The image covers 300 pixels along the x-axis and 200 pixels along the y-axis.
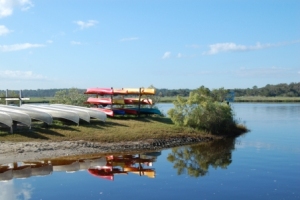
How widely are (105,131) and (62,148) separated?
3959mm

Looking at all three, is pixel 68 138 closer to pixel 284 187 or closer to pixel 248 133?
pixel 284 187

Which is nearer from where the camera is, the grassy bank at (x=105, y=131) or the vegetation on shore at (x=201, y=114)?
the grassy bank at (x=105, y=131)

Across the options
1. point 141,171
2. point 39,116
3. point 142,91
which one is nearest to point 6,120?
point 39,116

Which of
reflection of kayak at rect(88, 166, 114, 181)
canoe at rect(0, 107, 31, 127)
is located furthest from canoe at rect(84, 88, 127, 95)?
reflection of kayak at rect(88, 166, 114, 181)

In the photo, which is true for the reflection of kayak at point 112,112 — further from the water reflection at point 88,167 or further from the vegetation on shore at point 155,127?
the water reflection at point 88,167

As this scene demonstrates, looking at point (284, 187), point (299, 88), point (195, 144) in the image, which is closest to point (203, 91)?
point (195, 144)

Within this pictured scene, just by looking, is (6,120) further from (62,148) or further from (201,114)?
(201,114)

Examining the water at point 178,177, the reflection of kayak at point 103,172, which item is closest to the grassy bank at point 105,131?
the water at point 178,177

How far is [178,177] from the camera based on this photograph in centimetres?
1602

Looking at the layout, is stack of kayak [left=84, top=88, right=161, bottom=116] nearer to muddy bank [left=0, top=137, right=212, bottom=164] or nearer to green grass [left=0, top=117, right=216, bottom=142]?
green grass [left=0, top=117, right=216, bottom=142]

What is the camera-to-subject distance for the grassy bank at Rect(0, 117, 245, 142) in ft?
70.5

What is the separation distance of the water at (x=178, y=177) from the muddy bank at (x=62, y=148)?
3.12 ft

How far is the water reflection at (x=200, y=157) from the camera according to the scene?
17812mm

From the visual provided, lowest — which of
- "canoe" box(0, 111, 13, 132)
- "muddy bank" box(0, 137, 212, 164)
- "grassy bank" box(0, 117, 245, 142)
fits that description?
"muddy bank" box(0, 137, 212, 164)
